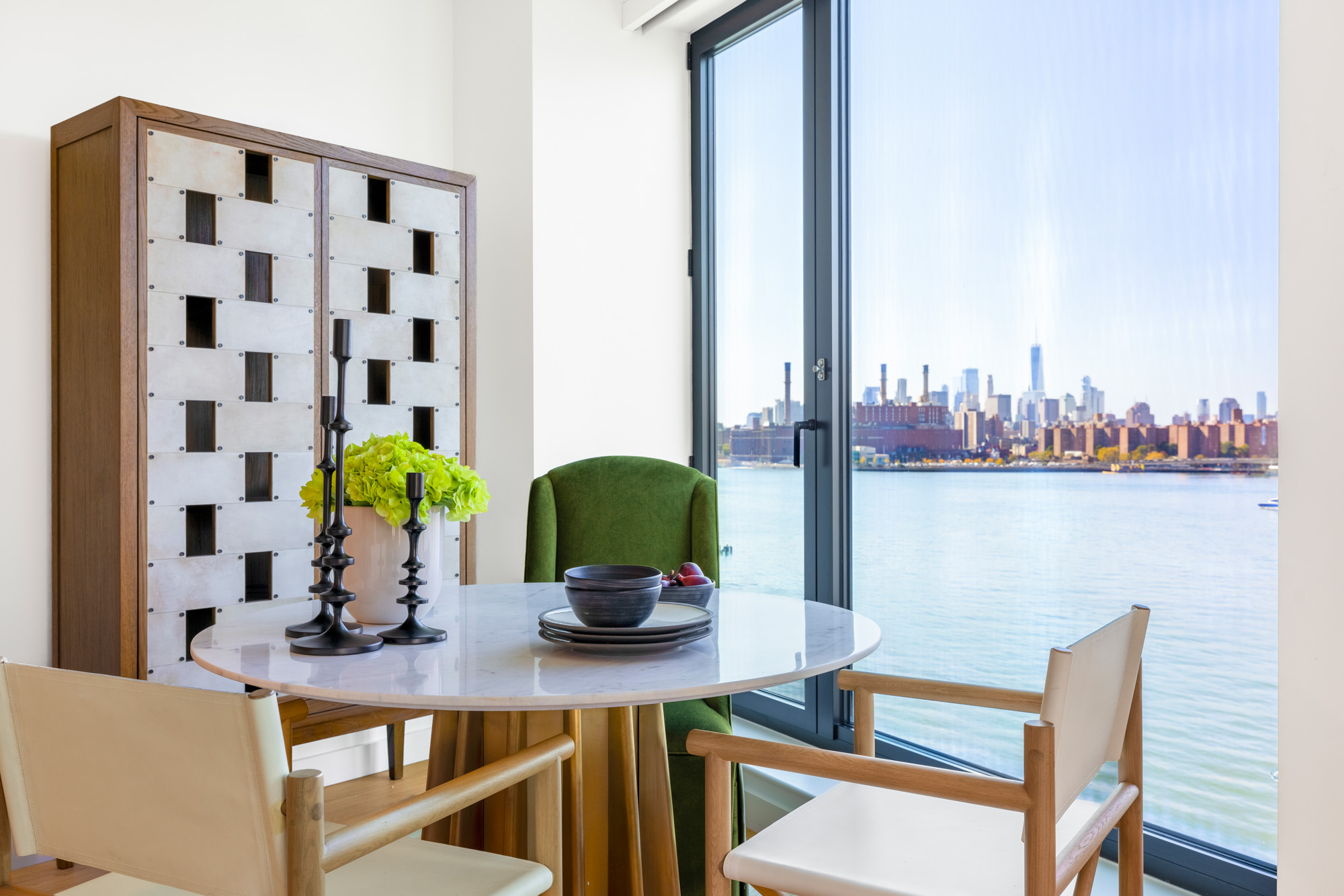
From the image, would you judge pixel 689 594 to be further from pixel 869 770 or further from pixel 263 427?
pixel 263 427

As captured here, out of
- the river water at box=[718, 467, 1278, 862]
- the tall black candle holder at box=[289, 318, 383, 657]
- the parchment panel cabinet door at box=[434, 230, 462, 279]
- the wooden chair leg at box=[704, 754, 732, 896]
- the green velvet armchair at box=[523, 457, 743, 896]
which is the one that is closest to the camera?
the wooden chair leg at box=[704, 754, 732, 896]

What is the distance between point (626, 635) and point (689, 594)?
0.26 meters

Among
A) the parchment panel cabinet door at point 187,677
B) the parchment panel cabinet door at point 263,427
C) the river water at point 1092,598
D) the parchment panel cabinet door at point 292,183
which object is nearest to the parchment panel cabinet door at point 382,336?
the parchment panel cabinet door at point 263,427

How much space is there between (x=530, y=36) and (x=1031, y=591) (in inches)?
91.9

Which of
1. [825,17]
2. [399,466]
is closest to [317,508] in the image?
[399,466]

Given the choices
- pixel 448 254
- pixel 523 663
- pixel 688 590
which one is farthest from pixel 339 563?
pixel 448 254

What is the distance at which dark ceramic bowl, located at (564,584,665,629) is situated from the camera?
137cm

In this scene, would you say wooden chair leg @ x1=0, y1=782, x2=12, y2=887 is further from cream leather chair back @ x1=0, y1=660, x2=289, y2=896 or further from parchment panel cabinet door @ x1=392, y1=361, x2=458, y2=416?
parchment panel cabinet door @ x1=392, y1=361, x2=458, y2=416

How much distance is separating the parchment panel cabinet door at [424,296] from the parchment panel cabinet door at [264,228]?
0.94 feet

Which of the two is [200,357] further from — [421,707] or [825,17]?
[825,17]

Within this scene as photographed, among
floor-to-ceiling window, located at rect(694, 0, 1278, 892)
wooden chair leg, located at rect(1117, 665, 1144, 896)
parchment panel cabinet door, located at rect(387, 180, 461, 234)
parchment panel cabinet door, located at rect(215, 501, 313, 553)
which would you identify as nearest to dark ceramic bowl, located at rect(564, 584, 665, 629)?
wooden chair leg, located at rect(1117, 665, 1144, 896)

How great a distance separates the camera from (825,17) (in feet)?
9.07

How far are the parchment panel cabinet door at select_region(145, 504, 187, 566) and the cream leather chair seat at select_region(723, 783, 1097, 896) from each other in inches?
68.3

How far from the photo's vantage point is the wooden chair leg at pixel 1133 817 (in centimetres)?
137
